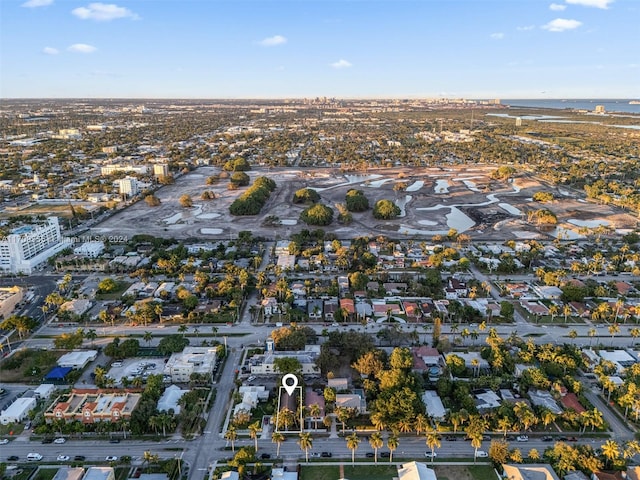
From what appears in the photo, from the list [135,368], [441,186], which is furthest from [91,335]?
[441,186]

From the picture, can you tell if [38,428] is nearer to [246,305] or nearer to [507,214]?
[246,305]

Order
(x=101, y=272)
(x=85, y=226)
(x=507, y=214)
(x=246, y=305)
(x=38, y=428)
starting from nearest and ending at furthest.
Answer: (x=38, y=428), (x=246, y=305), (x=101, y=272), (x=85, y=226), (x=507, y=214)

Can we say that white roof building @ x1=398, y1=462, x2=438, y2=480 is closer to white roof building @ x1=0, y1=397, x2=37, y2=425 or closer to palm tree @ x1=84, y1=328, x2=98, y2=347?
white roof building @ x1=0, y1=397, x2=37, y2=425

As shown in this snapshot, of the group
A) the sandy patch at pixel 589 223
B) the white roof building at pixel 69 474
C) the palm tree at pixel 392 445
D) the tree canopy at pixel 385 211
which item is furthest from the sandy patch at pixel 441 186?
the white roof building at pixel 69 474

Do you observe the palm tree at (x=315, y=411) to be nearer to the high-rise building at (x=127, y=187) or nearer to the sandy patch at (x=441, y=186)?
the high-rise building at (x=127, y=187)

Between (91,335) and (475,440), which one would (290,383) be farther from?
(91,335)

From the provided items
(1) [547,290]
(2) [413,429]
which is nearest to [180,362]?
(2) [413,429]
